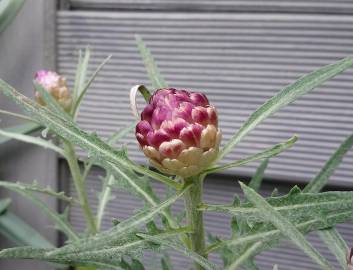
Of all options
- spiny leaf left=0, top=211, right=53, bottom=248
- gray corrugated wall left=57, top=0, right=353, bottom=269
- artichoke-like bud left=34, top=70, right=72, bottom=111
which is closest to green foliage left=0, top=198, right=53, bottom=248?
spiny leaf left=0, top=211, right=53, bottom=248

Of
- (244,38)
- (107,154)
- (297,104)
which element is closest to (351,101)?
(297,104)

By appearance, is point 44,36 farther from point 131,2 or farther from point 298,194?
point 298,194

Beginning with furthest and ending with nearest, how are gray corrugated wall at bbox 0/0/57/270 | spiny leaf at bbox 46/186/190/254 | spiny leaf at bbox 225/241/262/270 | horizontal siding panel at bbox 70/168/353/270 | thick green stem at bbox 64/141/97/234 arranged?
gray corrugated wall at bbox 0/0/57/270 < horizontal siding panel at bbox 70/168/353/270 < thick green stem at bbox 64/141/97/234 < spiny leaf at bbox 225/241/262/270 < spiny leaf at bbox 46/186/190/254

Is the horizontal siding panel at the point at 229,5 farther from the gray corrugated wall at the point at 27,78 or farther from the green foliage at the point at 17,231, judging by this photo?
the green foliage at the point at 17,231

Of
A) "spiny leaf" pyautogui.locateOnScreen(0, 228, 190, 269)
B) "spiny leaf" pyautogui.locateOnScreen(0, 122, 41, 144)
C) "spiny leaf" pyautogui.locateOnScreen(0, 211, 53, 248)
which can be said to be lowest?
"spiny leaf" pyautogui.locateOnScreen(0, 228, 190, 269)

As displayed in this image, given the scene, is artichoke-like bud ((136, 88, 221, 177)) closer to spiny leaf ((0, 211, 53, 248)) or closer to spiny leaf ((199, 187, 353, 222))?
spiny leaf ((199, 187, 353, 222))

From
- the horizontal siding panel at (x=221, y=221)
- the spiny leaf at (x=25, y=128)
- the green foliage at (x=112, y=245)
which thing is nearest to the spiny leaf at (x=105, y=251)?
the green foliage at (x=112, y=245)

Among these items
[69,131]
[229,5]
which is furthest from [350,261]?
[229,5]
